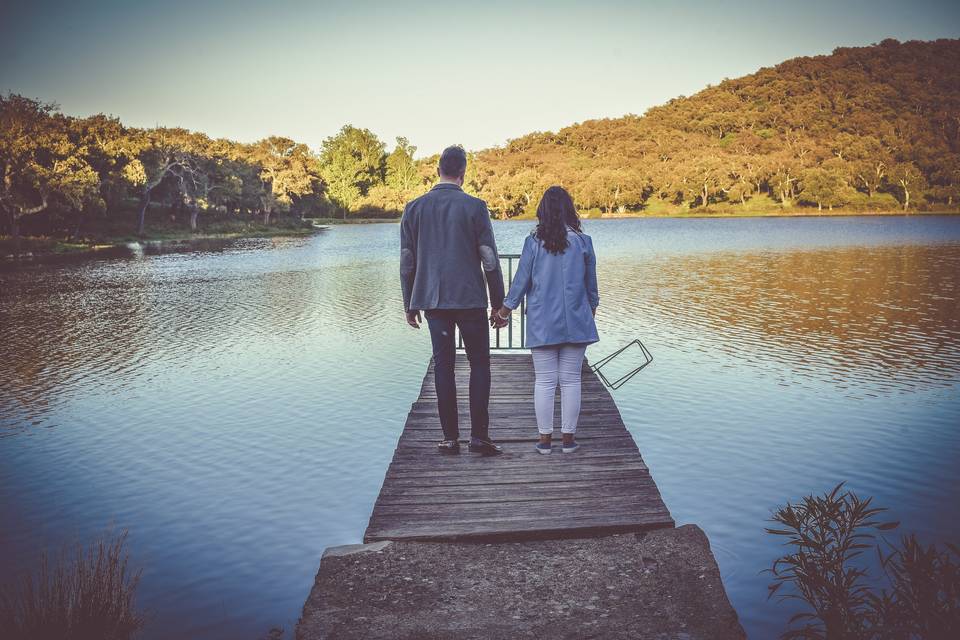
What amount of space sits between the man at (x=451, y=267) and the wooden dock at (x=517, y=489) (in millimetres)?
646

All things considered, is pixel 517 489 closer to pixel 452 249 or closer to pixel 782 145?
pixel 452 249

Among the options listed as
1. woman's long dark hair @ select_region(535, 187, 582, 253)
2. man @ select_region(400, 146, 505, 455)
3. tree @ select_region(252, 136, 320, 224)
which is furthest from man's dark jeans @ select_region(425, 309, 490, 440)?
tree @ select_region(252, 136, 320, 224)

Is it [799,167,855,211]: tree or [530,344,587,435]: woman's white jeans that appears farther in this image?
[799,167,855,211]: tree

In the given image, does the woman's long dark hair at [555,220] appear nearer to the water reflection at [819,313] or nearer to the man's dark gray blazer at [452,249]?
the man's dark gray blazer at [452,249]

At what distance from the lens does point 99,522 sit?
20.1 feet

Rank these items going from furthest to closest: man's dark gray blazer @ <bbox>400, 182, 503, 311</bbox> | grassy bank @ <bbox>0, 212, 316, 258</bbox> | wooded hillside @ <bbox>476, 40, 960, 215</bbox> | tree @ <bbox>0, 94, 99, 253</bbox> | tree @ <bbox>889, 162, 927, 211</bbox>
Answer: wooded hillside @ <bbox>476, 40, 960, 215</bbox>, tree @ <bbox>889, 162, 927, 211</bbox>, grassy bank @ <bbox>0, 212, 316, 258</bbox>, tree @ <bbox>0, 94, 99, 253</bbox>, man's dark gray blazer @ <bbox>400, 182, 503, 311</bbox>

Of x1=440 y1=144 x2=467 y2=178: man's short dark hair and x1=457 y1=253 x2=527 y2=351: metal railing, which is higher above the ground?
x1=440 y1=144 x2=467 y2=178: man's short dark hair

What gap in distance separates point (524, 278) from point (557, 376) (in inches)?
33.1

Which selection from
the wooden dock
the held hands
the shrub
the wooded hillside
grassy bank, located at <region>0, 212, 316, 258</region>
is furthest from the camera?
the wooded hillside

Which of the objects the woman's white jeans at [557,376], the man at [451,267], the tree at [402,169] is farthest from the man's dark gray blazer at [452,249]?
the tree at [402,169]

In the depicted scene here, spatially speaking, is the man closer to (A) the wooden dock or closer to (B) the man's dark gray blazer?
(B) the man's dark gray blazer

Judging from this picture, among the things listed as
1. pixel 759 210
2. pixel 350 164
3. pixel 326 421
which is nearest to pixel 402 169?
pixel 350 164

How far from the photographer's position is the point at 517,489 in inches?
190

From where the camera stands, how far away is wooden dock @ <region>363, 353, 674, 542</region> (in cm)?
427
